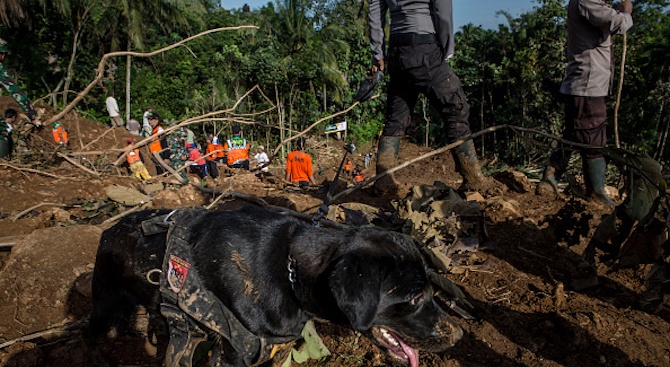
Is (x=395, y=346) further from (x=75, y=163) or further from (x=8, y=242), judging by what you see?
(x=75, y=163)

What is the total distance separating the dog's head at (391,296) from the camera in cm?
186

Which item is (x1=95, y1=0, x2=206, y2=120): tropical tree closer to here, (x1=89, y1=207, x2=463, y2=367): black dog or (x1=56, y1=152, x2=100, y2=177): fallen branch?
(x1=56, y1=152, x2=100, y2=177): fallen branch

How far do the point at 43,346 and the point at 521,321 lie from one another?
3599 mm

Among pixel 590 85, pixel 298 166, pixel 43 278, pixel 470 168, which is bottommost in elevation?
pixel 298 166

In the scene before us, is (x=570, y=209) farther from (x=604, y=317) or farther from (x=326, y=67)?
(x=326, y=67)

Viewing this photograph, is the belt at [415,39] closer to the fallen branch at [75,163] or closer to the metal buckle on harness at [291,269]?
the metal buckle on harness at [291,269]

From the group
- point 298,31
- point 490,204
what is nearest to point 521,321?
point 490,204

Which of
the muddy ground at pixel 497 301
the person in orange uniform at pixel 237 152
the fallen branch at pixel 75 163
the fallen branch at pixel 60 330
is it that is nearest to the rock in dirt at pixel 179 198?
the muddy ground at pixel 497 301

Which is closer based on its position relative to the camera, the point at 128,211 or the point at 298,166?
the point at 128,211

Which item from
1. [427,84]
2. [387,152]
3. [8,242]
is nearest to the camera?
[8,242]

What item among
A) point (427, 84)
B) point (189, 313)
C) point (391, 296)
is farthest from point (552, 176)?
point (189, 313)

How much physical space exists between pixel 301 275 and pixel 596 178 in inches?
144

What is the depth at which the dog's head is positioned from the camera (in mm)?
1861

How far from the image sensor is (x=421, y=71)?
4293mm
